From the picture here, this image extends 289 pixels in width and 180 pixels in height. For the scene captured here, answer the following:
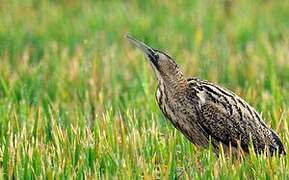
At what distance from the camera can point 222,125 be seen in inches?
250

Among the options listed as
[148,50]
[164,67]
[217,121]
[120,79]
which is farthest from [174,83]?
[120,79]

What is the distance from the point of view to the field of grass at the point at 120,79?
5.84m

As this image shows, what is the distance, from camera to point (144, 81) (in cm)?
830

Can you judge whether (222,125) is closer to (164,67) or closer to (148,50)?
Answer: (164,67)

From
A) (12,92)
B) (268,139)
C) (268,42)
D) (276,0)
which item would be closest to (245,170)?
(268,139)

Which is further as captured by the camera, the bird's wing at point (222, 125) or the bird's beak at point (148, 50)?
the bird's beak at point (148, 50)

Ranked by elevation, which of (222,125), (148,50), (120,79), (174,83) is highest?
(120,79)

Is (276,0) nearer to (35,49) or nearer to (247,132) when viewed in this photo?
(35,49)

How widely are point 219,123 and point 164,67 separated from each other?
0.56 m

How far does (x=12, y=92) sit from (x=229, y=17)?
5276mm

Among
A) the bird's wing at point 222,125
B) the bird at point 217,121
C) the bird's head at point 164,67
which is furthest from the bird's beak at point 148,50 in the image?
the bird's wing at point 222,125

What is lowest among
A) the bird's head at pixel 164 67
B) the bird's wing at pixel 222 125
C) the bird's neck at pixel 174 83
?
the bird's wing at pixel 222 125

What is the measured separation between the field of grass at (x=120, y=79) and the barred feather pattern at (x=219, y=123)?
5.6 inches

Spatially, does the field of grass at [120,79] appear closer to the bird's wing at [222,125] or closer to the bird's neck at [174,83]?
the bird's wing at [222,125]
